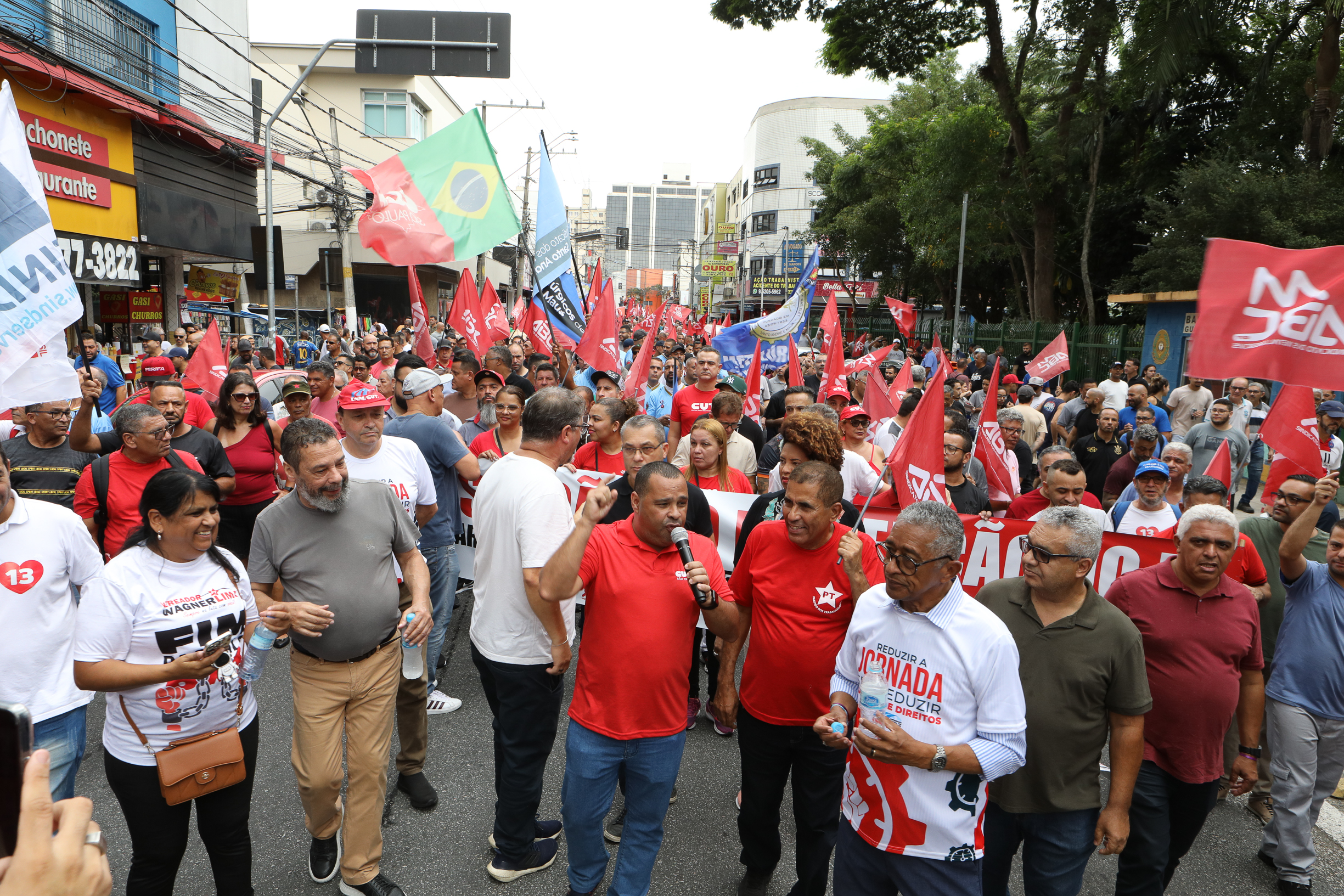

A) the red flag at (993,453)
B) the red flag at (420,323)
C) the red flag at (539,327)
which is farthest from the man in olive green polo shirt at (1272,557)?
the red flag at (420,323)

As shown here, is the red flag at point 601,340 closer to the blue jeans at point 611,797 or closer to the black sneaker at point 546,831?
the black sneaker at point 546,831

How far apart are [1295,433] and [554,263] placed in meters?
7.55

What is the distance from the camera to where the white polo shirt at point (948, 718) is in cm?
267

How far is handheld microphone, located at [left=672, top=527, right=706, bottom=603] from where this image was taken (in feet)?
9.82

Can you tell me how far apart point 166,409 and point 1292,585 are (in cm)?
638

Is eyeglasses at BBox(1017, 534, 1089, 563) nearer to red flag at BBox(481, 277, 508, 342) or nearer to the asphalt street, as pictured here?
the asphalt street

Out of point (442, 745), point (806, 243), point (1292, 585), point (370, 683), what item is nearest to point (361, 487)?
point (370, 683)

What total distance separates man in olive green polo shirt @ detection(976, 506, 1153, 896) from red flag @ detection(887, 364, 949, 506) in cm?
118

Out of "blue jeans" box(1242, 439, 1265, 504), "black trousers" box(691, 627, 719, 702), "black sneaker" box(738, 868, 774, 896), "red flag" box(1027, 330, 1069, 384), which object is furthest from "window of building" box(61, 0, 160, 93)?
"blue jeans" box(1242, 439, 1265, 504)

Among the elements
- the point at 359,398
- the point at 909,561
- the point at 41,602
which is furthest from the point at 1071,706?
the point at 41,602

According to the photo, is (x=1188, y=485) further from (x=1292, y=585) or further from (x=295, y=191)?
(x=295, y=191)

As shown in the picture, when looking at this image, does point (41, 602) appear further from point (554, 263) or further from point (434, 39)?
point (434, 39)

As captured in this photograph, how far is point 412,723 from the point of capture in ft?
14.3

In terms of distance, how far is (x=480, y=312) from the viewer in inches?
456
